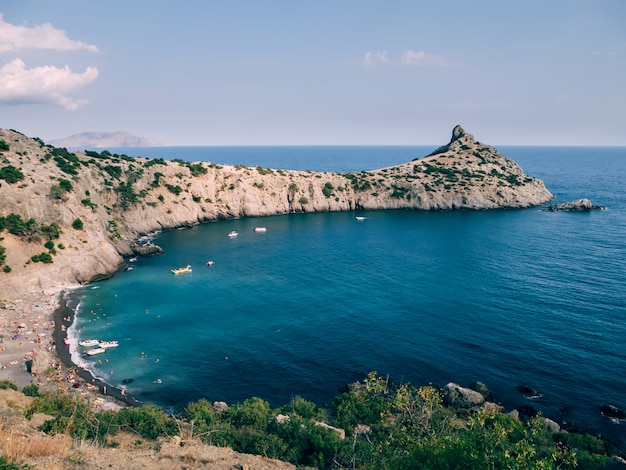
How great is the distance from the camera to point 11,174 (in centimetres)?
8356

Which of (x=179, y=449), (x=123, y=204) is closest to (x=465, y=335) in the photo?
(x=179, y=449)

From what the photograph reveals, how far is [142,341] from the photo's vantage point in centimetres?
5825

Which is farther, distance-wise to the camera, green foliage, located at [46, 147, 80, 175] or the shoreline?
green foliage, located at [46, 147, 80, 175]

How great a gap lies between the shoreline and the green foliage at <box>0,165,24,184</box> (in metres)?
30.2

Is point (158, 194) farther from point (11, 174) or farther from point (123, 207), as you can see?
point (11, 174)

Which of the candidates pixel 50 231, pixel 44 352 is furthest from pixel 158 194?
pixel 44 352

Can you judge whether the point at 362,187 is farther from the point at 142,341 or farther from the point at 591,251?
the point at 142,341

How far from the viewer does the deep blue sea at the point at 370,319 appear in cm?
4800

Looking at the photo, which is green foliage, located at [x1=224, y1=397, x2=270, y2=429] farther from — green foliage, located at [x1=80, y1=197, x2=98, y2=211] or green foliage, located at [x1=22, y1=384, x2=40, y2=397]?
green foliage, located at [x1=80, y1=197, x2=98, y2=211]

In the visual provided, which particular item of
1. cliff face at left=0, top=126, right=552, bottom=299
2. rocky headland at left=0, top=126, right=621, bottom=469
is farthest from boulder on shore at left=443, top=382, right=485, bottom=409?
cliff face at left=0, top=126, right=552, bottom=299

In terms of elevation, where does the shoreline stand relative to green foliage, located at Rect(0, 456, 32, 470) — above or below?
below

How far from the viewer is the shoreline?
4597 centimetres

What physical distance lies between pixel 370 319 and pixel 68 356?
1768 inches

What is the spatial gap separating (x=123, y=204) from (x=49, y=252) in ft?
132
